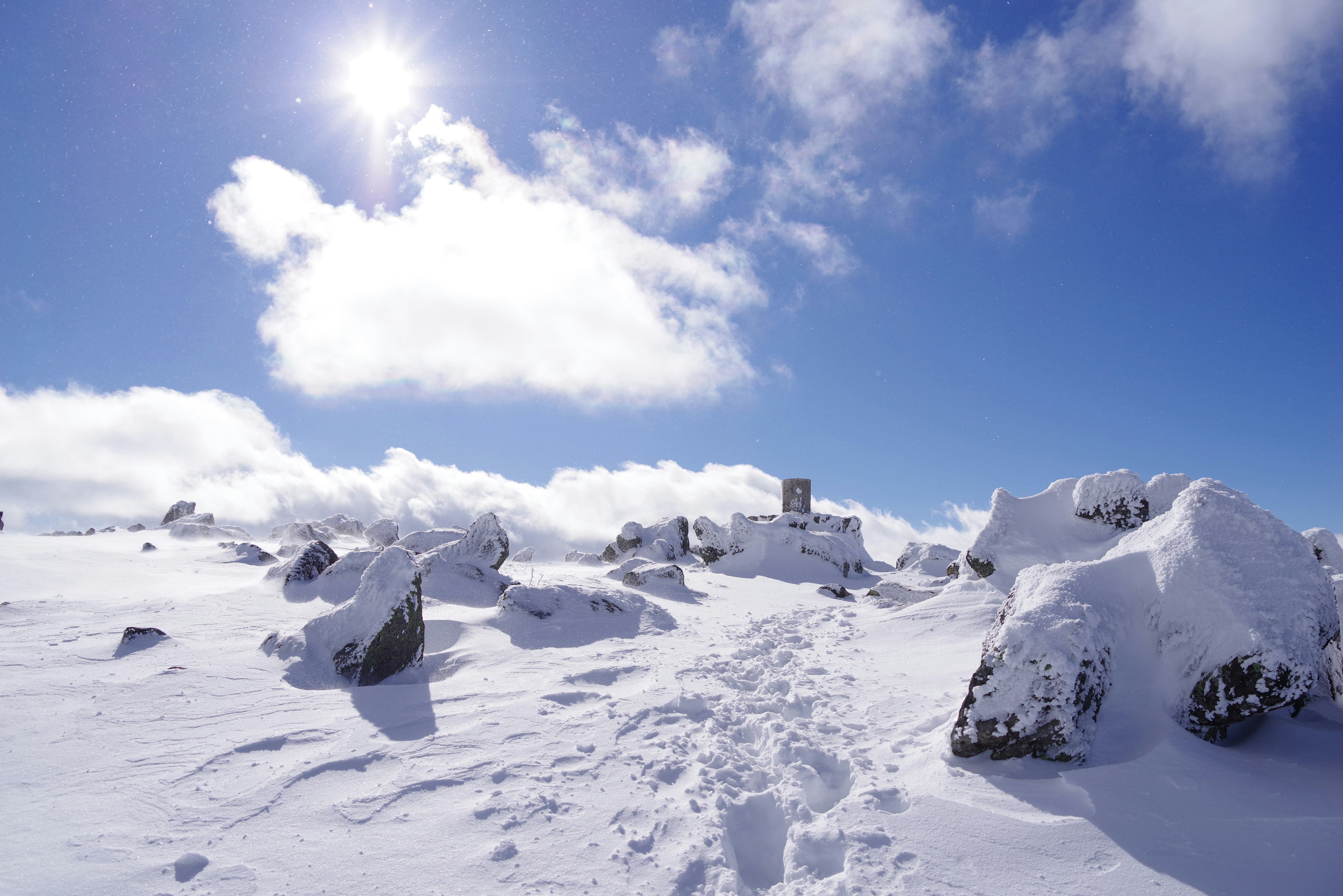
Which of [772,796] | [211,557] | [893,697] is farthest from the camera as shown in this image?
[211,557]

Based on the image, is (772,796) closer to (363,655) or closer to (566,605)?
(363,655)

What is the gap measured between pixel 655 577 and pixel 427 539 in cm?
522

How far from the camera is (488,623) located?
27.1 ft

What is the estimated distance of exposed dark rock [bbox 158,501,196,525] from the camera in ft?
66.5

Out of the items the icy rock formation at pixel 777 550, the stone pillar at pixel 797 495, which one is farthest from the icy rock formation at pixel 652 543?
the stone pillar at pixel 797 495

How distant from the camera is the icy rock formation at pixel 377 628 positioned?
6172mm

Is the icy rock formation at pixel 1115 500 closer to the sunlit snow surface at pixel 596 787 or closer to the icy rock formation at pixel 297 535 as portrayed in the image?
the sunlit snow surface at pixel 596 787

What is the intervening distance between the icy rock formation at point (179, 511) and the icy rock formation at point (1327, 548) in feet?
93.8

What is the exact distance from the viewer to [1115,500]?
10.3 m

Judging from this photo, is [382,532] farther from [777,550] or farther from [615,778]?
[615,778]

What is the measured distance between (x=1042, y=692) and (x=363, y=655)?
6129 millimetres

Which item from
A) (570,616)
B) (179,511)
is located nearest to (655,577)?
(570,616)

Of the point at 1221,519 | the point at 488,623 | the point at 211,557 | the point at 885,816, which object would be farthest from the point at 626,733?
the point at 211,557

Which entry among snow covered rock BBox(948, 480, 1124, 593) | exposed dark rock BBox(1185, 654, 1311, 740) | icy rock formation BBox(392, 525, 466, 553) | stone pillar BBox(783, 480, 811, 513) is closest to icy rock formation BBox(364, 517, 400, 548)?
icy rock formation BBox(392, 525, 466, 553)
